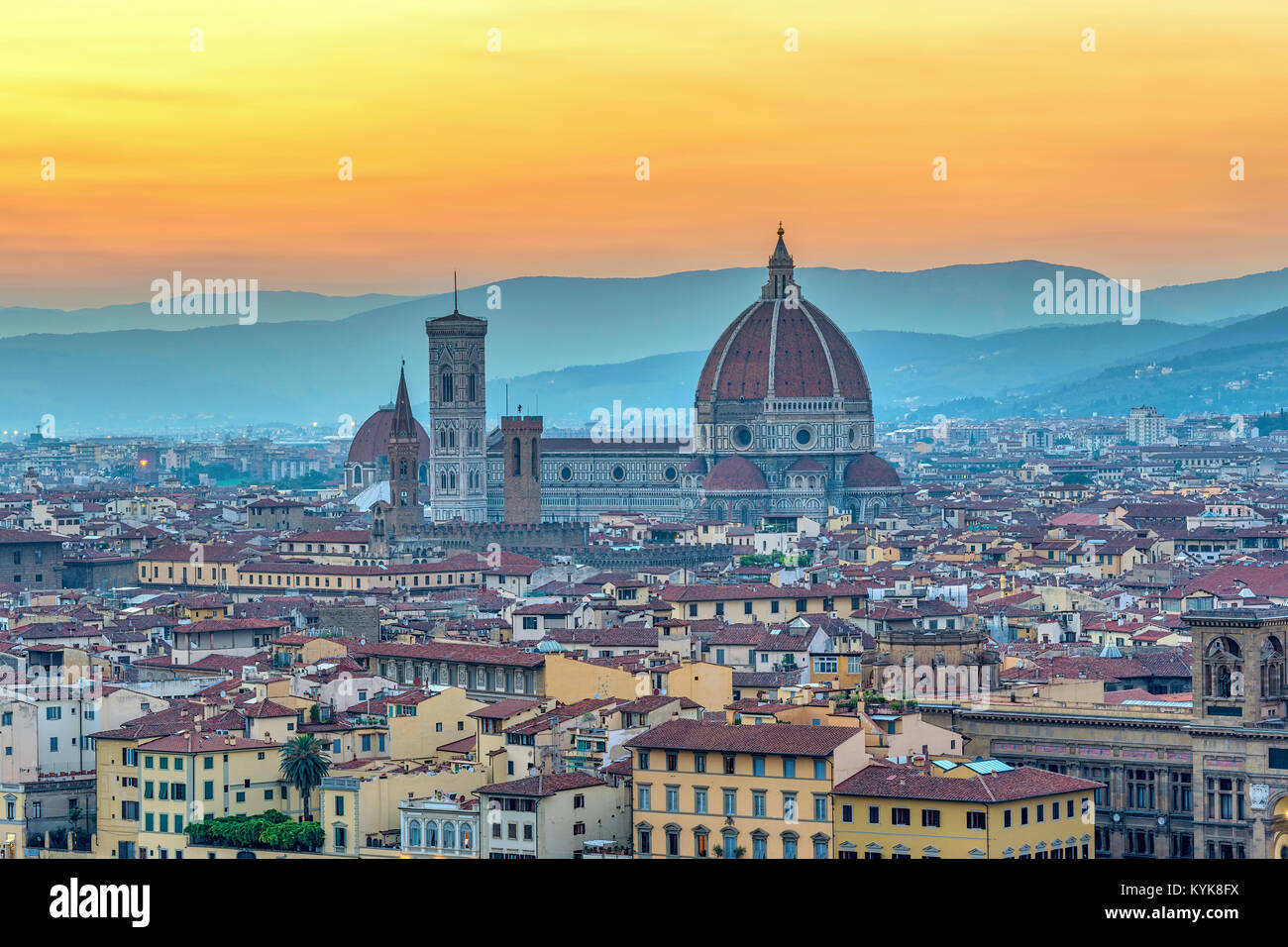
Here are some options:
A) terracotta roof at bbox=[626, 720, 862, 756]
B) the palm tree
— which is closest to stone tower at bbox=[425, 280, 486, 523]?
the palm tree

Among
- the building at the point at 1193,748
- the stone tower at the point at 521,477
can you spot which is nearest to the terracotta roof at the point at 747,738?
the building at the point at 1193,748

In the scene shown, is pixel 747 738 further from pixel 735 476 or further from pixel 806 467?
pixel 806 467

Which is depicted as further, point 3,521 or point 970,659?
point 3,521
